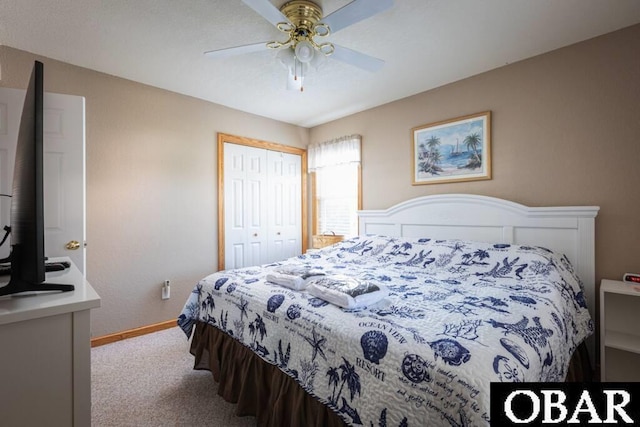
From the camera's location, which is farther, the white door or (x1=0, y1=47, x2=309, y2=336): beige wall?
(x1=0, y1=47, x2=309, y2=336): beige wall

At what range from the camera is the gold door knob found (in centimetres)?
222

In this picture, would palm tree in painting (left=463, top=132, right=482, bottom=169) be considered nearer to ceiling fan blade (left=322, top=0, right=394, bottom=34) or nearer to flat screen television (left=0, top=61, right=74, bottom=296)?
ceiling fan blade (left=322, top=0, right=394, bottom=34)

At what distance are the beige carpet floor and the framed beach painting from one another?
8.70 feet

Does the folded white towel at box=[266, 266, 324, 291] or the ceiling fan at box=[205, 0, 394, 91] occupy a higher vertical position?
the ceiling fan at box=[205, 0, 394, 91]

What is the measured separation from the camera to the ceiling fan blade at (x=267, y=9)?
5.04 feet

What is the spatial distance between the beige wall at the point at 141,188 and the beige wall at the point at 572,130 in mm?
2603

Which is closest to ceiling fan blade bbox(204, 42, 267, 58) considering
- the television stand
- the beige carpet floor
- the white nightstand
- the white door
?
the white door

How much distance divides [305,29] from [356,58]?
398 mm

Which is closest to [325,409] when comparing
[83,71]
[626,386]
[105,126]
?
[626,386]

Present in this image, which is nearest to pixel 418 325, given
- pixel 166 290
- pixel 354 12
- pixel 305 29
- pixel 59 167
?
pixel 354 12

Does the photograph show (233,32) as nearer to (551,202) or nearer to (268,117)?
(268,117)

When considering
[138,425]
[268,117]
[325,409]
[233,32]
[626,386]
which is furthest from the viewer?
[268,117]

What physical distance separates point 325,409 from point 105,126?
3.00m

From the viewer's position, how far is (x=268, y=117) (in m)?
4.03
